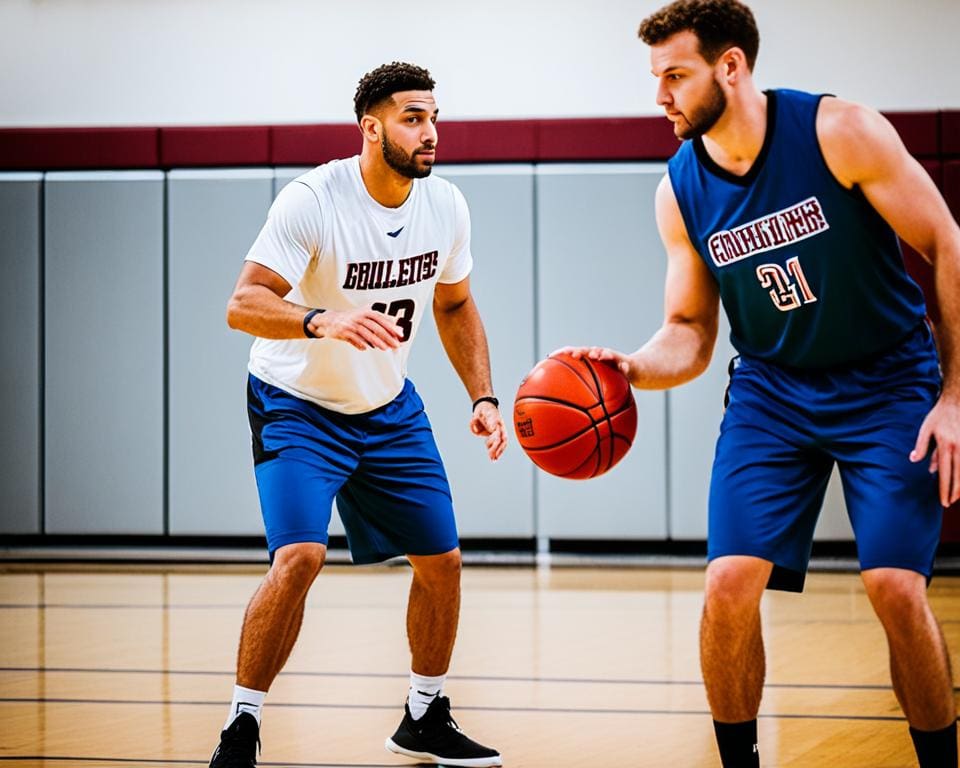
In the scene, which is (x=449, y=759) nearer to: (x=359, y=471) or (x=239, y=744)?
(x=239, y=744)

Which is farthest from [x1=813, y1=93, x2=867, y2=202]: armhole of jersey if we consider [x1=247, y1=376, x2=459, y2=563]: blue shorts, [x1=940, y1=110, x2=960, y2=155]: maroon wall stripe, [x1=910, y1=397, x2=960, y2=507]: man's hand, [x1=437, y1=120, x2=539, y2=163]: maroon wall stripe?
[x1=940, y1=110, x2=960, y2=155]: maroon wall stripe

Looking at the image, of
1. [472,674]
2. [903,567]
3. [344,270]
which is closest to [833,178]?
[903,567]

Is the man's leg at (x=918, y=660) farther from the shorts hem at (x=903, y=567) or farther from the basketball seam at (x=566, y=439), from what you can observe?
the basketball seam at (x=566, y=439)

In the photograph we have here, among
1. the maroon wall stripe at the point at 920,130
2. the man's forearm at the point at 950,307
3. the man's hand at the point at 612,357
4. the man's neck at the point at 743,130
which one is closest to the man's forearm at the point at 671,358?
the man's hand at the point at 612,357

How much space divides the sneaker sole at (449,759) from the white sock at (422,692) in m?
0.09

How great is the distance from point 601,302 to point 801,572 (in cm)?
557

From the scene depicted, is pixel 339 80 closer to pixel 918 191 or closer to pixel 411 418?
pixel 411 418

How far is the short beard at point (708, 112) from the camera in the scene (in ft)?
8.81

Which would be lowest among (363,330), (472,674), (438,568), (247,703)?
(472,674)

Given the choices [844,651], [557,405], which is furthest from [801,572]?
[844,651]

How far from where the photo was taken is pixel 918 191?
101 inches

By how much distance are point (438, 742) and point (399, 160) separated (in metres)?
1.56

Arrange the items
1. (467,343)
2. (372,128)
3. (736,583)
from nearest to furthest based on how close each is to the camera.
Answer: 1. (736,583)
2. (372,128)
3. (467,343)

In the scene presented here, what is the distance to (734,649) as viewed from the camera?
2.65 meters
